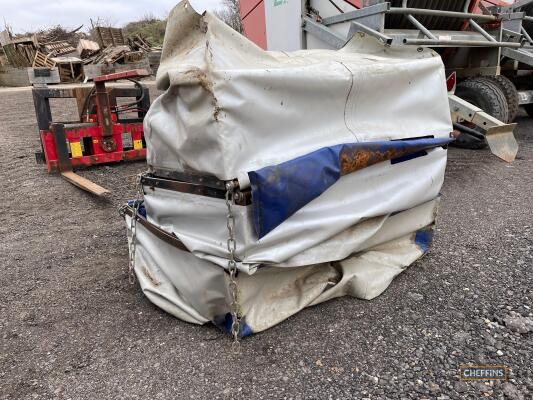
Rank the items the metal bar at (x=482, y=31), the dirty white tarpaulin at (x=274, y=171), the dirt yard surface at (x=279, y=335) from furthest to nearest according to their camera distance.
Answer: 1. the metal bar at (x=482, y=31)
2. the dirty white tarpaulin at (x=274, y=171)
3. the dirt yard surface at (x=279, y=335)

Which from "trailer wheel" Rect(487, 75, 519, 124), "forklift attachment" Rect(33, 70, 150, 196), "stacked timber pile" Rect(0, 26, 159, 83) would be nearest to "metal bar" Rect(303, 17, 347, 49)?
"trailer wheel" Rect(487, 75, 519, 124)

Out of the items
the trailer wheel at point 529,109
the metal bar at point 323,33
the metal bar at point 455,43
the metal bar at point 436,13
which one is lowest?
the trailer wheel at point 529,109

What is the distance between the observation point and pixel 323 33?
5711 mm

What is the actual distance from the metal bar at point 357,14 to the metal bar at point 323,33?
4.3 inches

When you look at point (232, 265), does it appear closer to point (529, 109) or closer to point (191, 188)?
point (191, 188)

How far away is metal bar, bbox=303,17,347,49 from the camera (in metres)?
5.49

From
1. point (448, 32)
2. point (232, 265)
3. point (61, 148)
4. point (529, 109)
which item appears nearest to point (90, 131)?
point (61, 148)

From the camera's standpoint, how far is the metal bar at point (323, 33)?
549cm

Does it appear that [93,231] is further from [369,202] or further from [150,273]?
[369,202]

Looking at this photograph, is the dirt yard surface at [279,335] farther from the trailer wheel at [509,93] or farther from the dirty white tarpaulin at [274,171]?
the trailer wheel at [509,93]

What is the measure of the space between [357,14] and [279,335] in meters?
4.22

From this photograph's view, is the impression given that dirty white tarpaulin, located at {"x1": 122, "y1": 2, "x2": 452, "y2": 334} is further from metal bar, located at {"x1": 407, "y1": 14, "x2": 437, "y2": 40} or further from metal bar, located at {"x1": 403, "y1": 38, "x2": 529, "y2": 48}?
metal bar, located at {"x1": 407, "y1": 14, "x2": 437, "y2": 40}

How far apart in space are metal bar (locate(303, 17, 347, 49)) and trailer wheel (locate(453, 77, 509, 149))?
6.14 feet

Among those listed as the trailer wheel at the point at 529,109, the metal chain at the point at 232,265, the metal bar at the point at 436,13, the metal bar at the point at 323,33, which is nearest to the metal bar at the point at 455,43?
the metal bar at the point at 436,13
